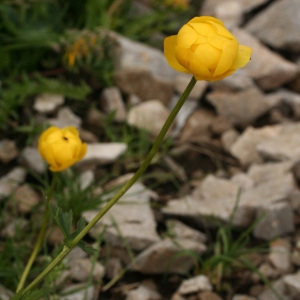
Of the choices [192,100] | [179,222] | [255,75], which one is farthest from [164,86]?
[179,222]

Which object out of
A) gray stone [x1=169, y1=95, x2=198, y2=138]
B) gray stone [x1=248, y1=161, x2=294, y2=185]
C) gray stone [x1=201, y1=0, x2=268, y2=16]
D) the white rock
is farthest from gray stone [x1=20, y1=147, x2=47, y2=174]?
gray stone [x1=201, y1=0, x2=268, y2=16]

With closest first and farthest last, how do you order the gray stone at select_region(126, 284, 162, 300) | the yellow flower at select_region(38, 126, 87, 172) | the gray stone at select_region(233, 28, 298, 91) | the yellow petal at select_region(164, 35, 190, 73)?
the yellow petal at select_region(164, 35, 190, 73), the yellow flower at select_region(38, 126, 87, 172), the gray stone at select_region(126, 284, 162, 300), the gray stone at select_region(233, 28, 298, 91)

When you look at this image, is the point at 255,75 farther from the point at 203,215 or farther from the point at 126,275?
the point at 126,275

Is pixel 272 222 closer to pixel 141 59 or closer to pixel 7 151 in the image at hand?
pixel 7 151

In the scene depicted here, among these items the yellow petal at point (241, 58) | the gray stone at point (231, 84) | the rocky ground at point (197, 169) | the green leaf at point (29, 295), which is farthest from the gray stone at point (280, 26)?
the green leaf at point (29, 295)

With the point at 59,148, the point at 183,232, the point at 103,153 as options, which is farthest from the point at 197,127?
the point at 59,148

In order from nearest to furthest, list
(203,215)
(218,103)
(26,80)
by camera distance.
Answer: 1. (203,215)
2. (26,80)
3. (218,103)

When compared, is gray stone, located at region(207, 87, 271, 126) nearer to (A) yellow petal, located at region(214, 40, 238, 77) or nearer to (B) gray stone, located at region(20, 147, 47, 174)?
(B) gray stone, located at region(20, 147, 47, 174)
